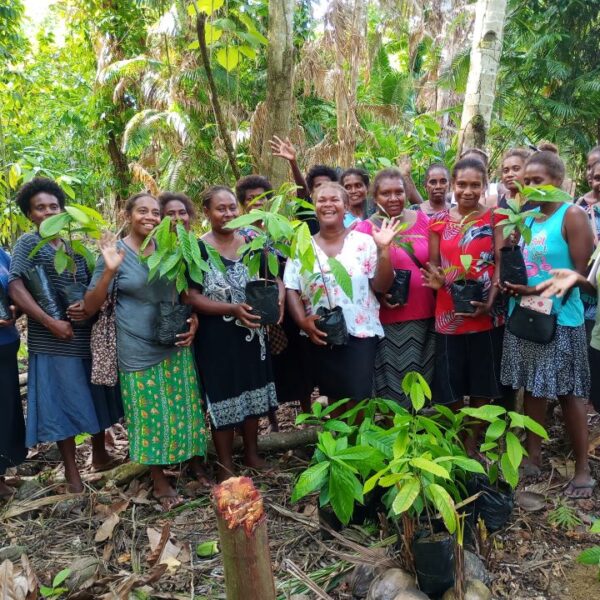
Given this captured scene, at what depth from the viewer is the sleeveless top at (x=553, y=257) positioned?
287 cm

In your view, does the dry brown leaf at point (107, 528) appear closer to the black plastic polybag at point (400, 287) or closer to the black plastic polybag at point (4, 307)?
the black plastic polybag at point (4, 307)

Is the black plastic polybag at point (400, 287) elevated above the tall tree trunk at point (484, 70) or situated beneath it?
situated beneath

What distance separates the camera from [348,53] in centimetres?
898

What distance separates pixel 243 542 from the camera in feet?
5.07

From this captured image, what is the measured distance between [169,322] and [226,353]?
395 mm

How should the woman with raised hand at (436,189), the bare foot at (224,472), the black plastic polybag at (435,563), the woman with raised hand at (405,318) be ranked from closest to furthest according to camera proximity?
the black plastic polybag at (435,563)
the bare foot at (224,472)
the woman with raised hand at (405,318)
the woman with raised hand at (436,189)

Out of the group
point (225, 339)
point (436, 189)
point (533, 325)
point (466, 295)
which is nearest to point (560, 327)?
point (533, 325)

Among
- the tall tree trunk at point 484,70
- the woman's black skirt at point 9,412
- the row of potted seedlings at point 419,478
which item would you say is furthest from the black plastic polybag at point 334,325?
the tall tree trunk at point 484,70

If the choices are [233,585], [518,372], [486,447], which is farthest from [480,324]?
[233,585]

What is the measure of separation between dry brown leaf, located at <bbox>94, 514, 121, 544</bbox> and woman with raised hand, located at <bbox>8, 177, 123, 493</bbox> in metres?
0.44

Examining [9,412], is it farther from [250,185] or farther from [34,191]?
[250,185]

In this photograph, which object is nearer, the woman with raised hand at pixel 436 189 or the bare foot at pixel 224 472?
the bare foot at pixel 224 472

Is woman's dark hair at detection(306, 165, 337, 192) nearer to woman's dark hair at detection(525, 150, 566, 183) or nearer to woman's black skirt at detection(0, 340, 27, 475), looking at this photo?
woman's dark hair at detection(525, 150, 566, 183)

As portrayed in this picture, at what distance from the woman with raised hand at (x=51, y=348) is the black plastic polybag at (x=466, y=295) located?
6.83 feet
